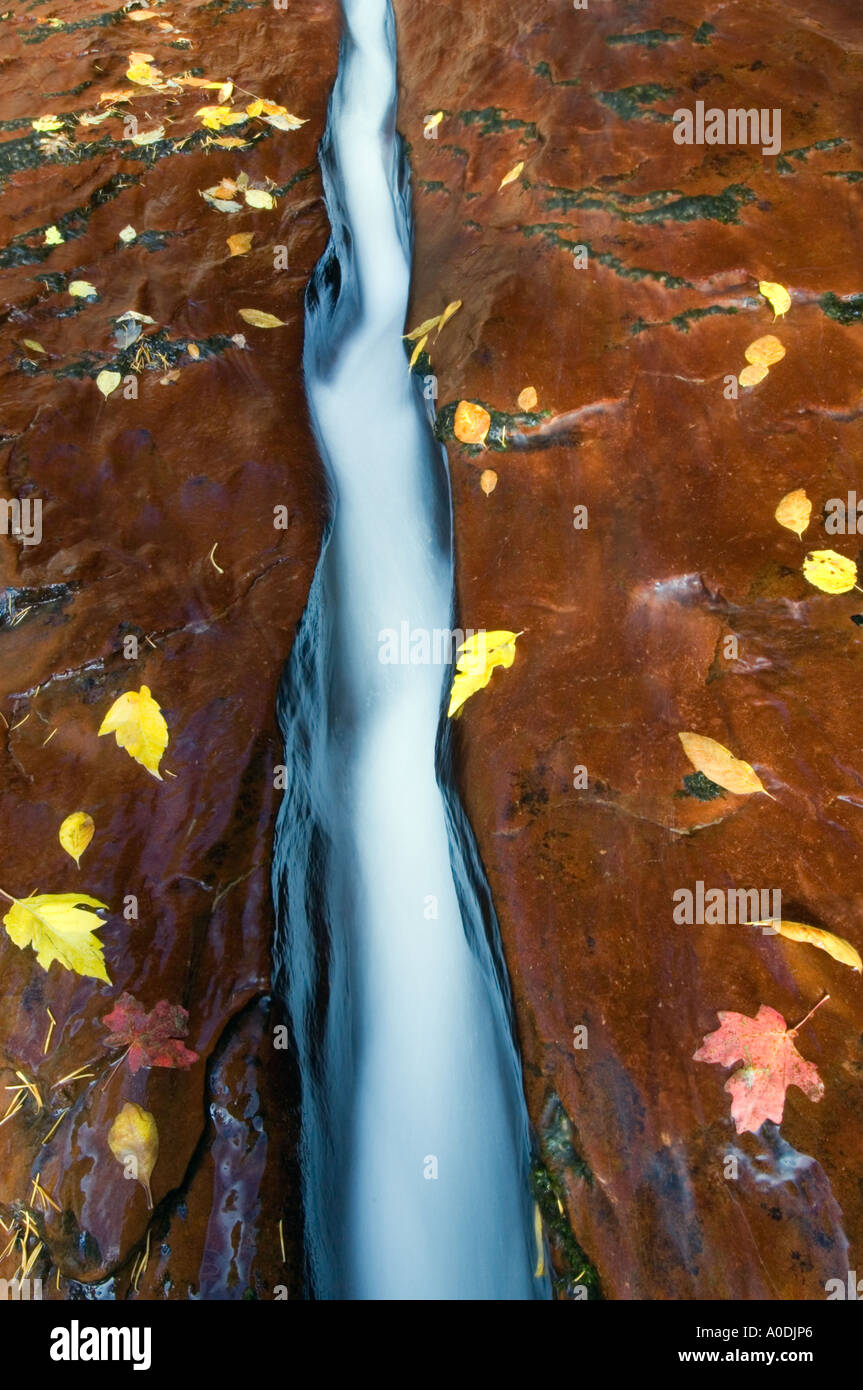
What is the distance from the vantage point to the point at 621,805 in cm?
223

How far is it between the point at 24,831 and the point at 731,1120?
6.07 feet

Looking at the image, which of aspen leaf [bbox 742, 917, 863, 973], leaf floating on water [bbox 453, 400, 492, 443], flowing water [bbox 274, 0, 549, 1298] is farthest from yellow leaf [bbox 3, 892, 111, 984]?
leaf floating on water [bbox 453, 400, 492, 443]

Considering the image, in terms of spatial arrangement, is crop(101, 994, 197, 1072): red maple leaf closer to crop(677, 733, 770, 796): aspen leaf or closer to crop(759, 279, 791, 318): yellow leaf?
crop(677, 733, 770, 796): aspen leaf


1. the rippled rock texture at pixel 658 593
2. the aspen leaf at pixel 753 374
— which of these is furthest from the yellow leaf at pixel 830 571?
the aspen leaf at pixel 753 374

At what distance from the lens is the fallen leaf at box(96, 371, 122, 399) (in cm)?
321

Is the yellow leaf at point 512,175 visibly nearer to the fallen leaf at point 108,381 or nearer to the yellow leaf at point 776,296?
the yellow leaf at point 776,296

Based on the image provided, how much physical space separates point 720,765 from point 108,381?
8.29 feet

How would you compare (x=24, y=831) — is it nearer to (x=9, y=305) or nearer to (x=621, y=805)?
(x=621, y=805)

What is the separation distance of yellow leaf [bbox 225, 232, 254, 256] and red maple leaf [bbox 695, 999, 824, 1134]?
3396 mm

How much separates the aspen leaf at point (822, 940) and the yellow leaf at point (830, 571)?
92 cm

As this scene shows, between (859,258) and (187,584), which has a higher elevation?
(859,258)

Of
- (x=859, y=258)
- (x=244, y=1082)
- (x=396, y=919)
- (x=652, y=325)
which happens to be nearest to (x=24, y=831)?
(x=244, y=1082)

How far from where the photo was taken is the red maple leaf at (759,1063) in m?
1.83

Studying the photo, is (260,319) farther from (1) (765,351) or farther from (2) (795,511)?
(2) (795,511)
